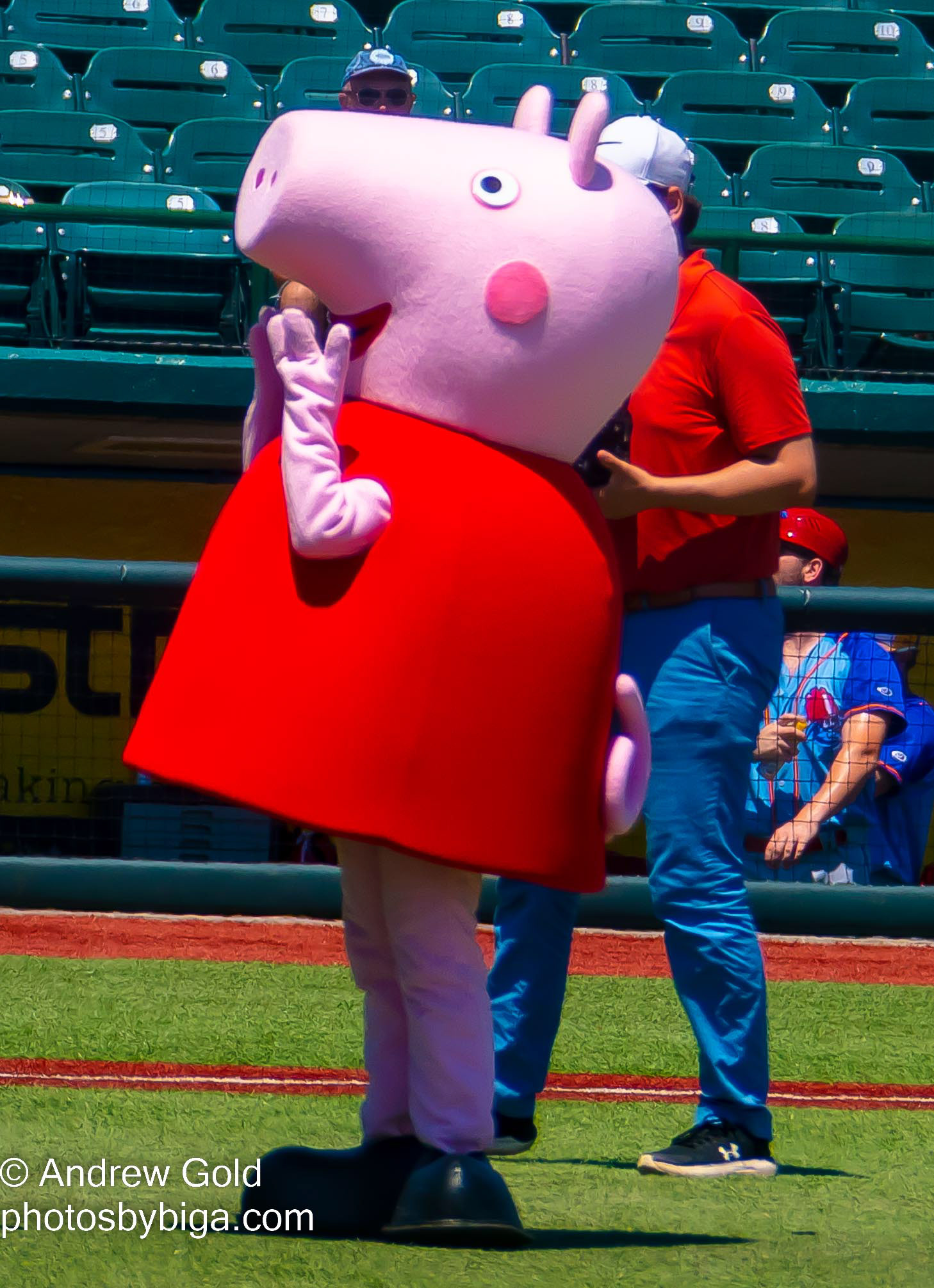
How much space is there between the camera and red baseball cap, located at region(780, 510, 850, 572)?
17.1ft

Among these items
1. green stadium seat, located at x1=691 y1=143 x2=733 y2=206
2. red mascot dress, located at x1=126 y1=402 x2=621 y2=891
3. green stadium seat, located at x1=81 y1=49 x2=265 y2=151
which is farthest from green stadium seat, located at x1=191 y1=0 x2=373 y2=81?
red mascot dress, located at x1=126 y1=402 x2=621 y2=891

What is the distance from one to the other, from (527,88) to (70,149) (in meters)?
2.34

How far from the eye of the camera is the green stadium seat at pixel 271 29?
384 inches

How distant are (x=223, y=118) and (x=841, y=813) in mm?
5221

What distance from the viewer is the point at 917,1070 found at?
339 centimetres

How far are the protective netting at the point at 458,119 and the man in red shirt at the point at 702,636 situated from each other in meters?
4.64

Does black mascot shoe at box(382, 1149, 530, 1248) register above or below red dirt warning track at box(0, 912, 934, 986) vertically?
above

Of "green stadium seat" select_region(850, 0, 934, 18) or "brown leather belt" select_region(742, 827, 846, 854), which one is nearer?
"brown leather belt" select_region(742, 827, 846, 854)

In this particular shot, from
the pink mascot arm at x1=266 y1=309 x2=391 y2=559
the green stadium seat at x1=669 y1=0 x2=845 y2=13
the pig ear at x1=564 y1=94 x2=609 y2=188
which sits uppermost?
the green stadium seat at x1=669 y1=0 x2=845 y2=13

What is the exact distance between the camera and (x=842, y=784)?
5.05 meters

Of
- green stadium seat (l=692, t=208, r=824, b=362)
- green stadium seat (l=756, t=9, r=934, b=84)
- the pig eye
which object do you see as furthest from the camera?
green stadium seat (l=756, t=9, r=934, b=84)

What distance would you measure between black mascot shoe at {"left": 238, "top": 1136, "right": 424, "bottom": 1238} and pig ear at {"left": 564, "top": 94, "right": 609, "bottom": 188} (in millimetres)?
1211

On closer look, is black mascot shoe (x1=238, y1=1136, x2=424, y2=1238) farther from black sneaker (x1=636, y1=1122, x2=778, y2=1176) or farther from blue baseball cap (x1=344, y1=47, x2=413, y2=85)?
blue baseball cap (x1=344, y1=47, x2=413, y2=85)

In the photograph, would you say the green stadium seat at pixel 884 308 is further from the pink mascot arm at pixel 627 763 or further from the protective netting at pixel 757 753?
the pink mascot arm at pixel 627 763
